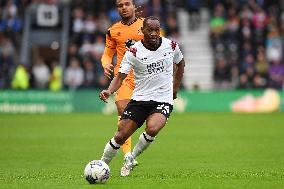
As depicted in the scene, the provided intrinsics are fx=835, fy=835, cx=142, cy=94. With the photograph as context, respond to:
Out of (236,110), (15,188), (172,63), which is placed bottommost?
(236,110)

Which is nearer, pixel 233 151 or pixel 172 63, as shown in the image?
pixel 172 63

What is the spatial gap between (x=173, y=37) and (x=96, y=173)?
73.9 feet

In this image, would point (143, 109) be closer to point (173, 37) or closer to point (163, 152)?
point (163, 152)

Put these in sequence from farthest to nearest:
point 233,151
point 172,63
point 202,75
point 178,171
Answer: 1. point 202,75
2. point 233,151
3. point 178,171
4. point 172,63

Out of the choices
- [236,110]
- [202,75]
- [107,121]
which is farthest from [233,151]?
[202,75]

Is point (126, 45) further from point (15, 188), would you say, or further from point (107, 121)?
point (107, 121)

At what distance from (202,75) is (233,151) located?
1801cm

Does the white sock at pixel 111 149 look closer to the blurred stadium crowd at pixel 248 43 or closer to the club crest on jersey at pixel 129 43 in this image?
the club crest on jersey at pixel 129 43

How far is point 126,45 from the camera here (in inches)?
532

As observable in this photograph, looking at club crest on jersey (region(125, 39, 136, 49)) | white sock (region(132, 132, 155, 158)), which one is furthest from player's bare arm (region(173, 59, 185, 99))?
club crest on jersey (region(125, 39, 136, 49))

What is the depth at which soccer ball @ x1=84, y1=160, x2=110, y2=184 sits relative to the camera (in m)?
11.3

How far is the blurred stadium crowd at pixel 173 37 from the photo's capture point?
3212 centimetres

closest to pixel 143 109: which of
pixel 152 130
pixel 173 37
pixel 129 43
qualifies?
pixel 152 130

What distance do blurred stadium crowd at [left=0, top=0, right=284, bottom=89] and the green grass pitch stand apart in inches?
125
